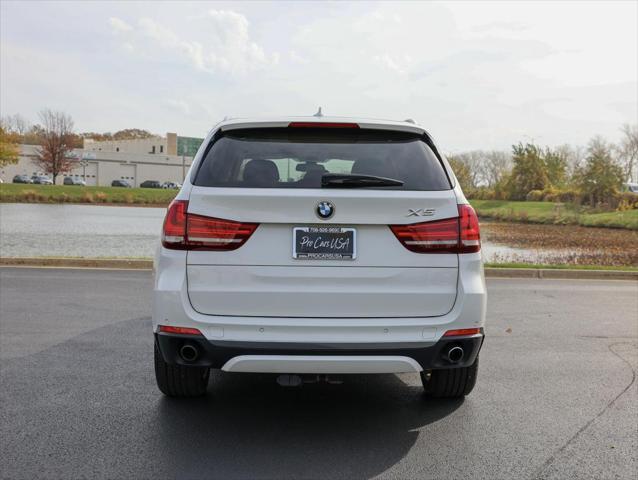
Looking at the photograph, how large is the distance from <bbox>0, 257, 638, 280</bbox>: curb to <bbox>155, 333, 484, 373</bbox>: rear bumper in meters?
9.12

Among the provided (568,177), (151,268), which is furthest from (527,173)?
(151,268)

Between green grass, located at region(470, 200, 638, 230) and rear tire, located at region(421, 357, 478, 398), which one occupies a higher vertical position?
green grass, located at region(470, 200, 638, 230)

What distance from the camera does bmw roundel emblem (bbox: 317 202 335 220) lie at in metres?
3.58

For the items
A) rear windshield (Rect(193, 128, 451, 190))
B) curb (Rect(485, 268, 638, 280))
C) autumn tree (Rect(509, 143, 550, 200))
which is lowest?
curb (Rect(485, 268, 638, 280))

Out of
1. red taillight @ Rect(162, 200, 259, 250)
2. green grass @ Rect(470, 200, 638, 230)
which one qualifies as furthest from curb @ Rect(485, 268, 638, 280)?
green grass @ Rect(470, 200, 638, 230)

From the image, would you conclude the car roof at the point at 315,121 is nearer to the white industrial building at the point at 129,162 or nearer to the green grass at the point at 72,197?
the green grass at the point at 72,197

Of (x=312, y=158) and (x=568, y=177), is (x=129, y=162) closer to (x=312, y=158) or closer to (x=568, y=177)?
(x=568, y=177)

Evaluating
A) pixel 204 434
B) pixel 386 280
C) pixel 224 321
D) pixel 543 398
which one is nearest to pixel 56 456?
pixel 204 434

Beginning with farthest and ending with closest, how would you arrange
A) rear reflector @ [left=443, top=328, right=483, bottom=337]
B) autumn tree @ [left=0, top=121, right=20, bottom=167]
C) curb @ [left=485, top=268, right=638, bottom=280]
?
autumn tree @ [left=0, top=121, right=20, bottom=167], curb @ [left=485, top=268, right=638, bottom=280], rear reflector @ [left=443, top=328, right=483, bottom=337]

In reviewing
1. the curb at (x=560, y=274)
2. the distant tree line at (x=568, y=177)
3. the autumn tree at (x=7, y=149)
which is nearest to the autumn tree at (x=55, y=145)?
the autumn tree at (x=7, y=149)

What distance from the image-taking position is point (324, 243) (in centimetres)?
359

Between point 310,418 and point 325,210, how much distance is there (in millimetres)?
1507

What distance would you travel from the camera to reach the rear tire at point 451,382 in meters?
4.38

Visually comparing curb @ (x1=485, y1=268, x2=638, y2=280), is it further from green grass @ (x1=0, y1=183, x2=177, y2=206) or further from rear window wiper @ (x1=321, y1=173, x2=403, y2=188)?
green grass @ (x1=0, y1=183, x2=177, y2=206)
